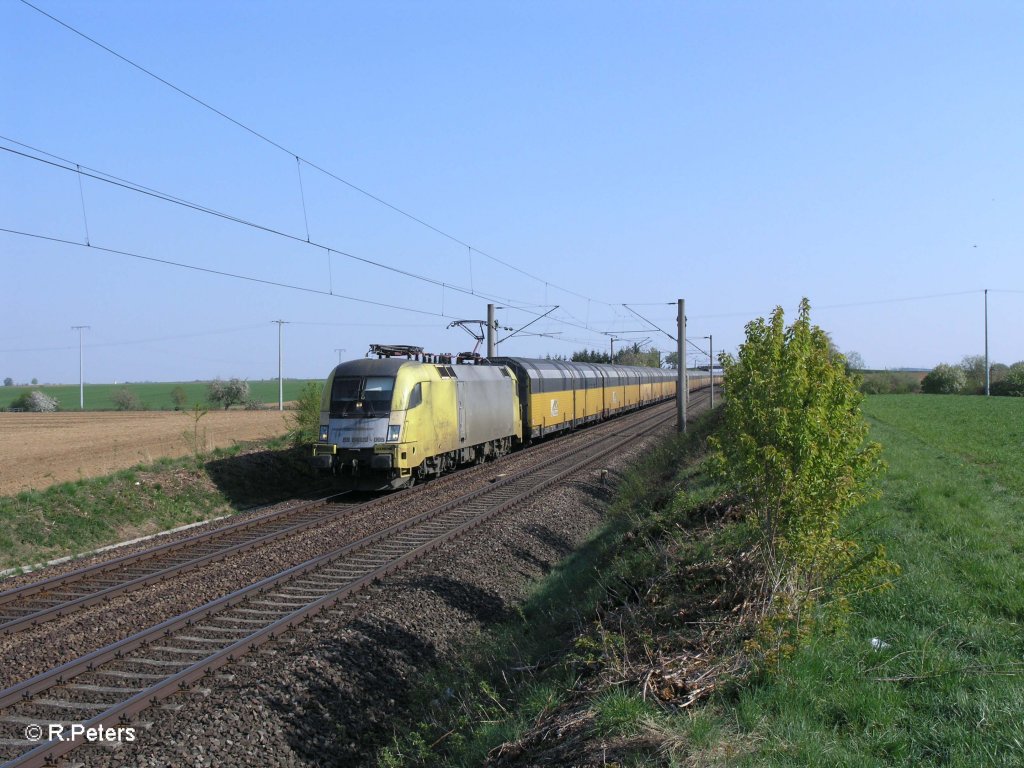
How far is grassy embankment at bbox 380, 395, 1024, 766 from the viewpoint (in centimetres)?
426

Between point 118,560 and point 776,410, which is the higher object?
point 776,410

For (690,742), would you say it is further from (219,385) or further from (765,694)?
(219,385)

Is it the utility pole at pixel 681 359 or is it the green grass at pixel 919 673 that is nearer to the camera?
the green grass at pixel 919 673

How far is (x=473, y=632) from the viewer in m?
9.27

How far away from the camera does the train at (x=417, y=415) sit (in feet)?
57.8

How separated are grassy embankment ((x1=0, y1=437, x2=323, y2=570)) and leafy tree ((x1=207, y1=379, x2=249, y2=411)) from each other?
46321 millimetres

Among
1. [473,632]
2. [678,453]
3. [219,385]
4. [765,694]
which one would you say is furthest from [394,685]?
[219,385]

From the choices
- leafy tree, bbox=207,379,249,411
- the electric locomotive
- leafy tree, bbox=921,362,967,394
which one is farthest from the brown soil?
leafy tree, bbox=921,362,967,394

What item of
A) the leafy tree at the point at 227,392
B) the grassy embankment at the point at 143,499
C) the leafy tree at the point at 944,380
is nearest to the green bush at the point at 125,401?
the leafy tree at the point at 227,392

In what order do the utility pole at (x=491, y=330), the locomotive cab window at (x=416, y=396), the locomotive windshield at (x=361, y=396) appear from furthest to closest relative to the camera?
the utility pole at (x=491, y=330)
the locomotive cab window at (x=416, y=396)
the locomotive windshield at (x=361, y=396)

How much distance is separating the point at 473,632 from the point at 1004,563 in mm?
5545

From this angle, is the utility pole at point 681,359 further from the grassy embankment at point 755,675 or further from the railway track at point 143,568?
the grassy embankment at point 755,675

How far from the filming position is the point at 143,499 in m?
16.2

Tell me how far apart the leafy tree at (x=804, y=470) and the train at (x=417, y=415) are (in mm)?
11912
